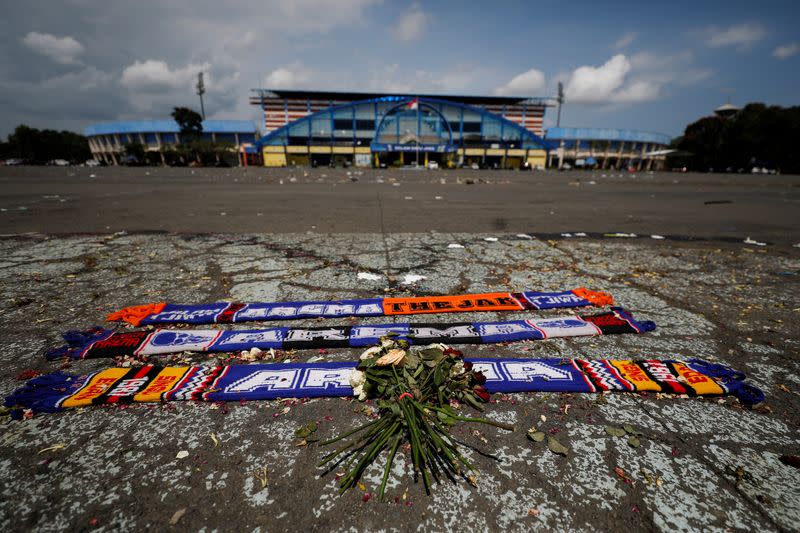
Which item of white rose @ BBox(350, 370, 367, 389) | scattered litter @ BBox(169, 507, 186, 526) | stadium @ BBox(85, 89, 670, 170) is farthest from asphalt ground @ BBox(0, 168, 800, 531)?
stadium @ BBox(85, 89, 670, 170)

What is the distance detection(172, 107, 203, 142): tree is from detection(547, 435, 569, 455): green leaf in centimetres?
5759

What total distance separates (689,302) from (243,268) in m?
3.97

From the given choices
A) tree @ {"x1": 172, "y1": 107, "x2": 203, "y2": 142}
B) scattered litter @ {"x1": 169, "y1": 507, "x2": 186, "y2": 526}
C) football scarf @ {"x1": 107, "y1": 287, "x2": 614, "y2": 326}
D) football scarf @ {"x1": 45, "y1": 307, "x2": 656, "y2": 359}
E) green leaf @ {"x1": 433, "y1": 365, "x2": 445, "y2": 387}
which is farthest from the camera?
tree @ {"x1": 172, "y1": 107, "x2": 203, "y2": 142}

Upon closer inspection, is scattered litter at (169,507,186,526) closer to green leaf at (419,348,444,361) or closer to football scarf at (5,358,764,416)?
football scarf at (5,358,764,416)

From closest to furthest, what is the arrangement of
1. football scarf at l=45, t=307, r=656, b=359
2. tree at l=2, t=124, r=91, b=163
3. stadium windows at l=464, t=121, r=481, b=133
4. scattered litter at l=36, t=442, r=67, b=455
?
scattered litter at l=36, t=442, r=67, b=455 < football scarf at l=45, t=307, r=656, b=359 < stadium windows at l=464, t=121, r=481, b=133 < tree at l=2, t=124, r=91, b=163

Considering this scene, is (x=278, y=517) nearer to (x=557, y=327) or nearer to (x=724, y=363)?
(x=557, y=327)

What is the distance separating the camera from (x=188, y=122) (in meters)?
47.2

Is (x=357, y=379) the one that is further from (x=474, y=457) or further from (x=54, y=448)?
(x=54, y=448)

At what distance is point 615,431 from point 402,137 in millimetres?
51087

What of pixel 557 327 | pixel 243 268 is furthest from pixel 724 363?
pixel 243 268

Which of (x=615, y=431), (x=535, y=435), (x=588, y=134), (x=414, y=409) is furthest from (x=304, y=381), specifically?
(x=588, y=134)

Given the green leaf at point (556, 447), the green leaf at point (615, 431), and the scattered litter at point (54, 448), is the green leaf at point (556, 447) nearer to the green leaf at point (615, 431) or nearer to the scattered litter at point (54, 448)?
the green leaf at point (615, 431)

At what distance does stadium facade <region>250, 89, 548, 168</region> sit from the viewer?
4822 cm

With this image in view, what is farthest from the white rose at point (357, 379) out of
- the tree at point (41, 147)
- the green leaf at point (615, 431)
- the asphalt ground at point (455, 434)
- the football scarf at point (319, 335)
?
the tree at point (41, 147)
